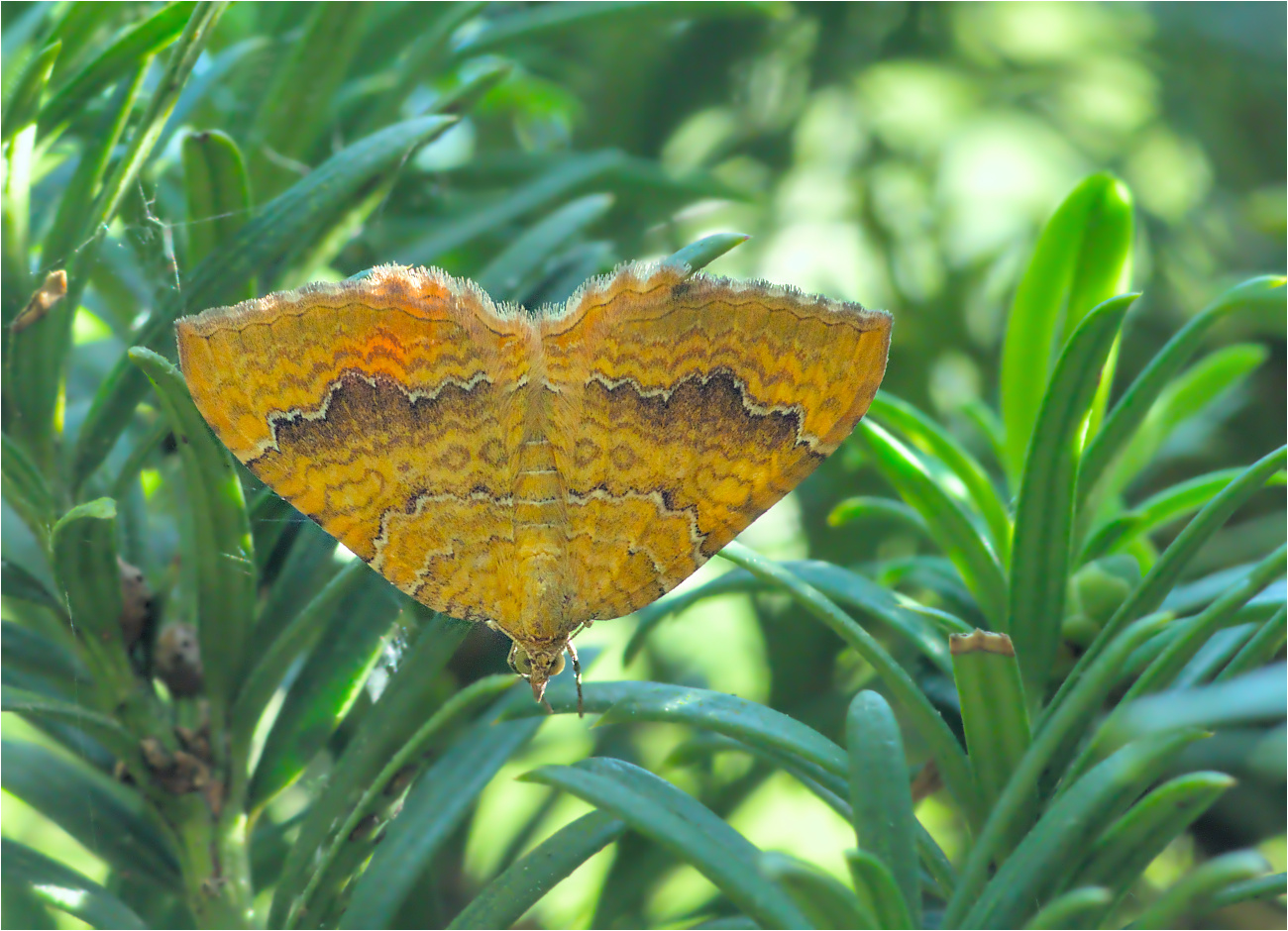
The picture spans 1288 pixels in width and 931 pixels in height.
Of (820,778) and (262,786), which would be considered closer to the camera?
(820,778)

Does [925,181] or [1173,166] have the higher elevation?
[1173,166]

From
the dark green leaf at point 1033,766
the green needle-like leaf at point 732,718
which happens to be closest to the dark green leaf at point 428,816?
the green needle-like leaf at point 732,718

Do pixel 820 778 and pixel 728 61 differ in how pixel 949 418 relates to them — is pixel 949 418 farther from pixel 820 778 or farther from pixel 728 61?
pixel 820 778

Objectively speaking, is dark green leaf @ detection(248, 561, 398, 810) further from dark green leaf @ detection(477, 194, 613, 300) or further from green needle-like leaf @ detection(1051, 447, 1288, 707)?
green needle-like leaf @ detection(1051, 447, 1288, 707)

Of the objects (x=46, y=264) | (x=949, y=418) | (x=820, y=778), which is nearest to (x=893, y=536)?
(x=949, y=418)

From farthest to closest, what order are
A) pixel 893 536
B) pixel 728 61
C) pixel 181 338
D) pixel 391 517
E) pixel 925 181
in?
1. pixel 925 181
2. pixel 728 61
3. pixel 893 536
4. pixel 391 517
5. pixel 181 338

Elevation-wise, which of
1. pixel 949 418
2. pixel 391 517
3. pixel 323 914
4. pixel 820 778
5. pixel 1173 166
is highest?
pixel 1173 166

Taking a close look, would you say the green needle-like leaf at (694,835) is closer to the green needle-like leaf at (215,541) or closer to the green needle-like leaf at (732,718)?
the green needle-like leaf at (732,718)

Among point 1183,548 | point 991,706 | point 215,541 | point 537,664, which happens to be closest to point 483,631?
point 537,664

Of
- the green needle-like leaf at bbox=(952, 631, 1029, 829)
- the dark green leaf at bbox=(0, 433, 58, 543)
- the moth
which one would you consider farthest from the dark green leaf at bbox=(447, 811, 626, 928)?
the dark green leaf at bbox=(0, 433, 58, 543)

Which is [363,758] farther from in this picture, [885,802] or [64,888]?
[885,802]
